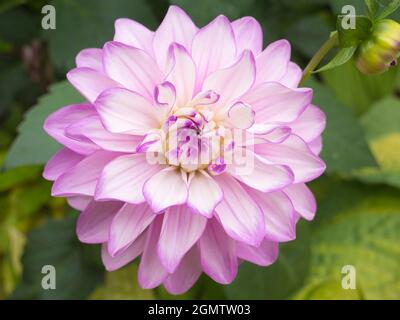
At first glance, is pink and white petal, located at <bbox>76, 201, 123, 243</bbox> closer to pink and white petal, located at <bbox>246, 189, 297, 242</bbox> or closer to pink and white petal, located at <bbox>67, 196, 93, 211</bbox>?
pink and white petal, located at <bbox>67, 196, 93, 211</bbox>

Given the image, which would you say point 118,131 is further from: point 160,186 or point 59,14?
point 59,14

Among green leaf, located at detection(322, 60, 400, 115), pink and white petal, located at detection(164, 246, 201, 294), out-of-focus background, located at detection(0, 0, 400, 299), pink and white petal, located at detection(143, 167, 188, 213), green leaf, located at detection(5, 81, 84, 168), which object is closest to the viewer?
pink and white petal, located at detection(143, 167, 188, 213)

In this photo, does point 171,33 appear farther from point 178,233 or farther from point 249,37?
point 178,233

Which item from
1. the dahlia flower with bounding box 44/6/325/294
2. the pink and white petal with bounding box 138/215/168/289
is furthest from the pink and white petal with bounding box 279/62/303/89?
the pink and white petal with bounding box 138/215/168/289

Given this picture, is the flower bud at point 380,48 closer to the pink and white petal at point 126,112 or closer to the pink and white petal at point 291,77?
the pink and white petal at point 291,77
